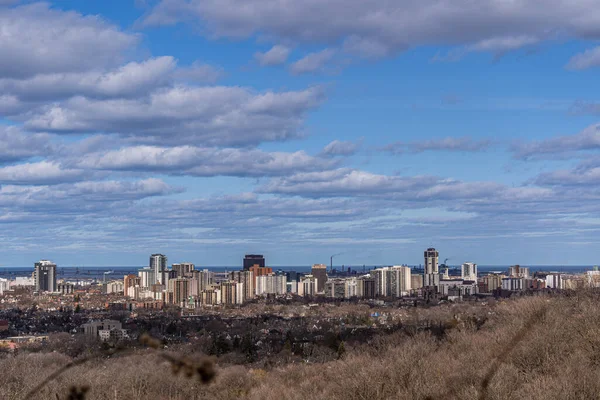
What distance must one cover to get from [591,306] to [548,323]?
454 cm

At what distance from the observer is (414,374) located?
30.3 meters

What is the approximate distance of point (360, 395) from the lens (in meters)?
30.0

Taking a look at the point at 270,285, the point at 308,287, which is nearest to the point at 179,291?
the point at 270,285

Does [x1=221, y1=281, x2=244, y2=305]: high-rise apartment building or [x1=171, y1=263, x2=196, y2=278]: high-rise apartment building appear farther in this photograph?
[x1=171, y1=263, x2=196, y2=278]: high-rise apartment building

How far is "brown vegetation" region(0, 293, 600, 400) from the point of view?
79.9ft

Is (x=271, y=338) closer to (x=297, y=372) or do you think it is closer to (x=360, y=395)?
(x=297, y=372)

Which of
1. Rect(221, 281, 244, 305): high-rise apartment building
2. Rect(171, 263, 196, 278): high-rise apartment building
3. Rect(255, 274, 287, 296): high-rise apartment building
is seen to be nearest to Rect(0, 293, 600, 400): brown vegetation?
Rect(221, 281, 244, 305): high-rise apartment building

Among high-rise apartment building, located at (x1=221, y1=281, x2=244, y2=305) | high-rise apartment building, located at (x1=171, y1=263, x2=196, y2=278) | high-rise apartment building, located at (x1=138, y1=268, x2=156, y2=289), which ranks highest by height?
high-rise apartment building, located at (x1=171, y1=263, x2=196, y2=278)

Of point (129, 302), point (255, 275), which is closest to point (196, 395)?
point (129, 302)

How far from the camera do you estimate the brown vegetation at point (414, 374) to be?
24359mm

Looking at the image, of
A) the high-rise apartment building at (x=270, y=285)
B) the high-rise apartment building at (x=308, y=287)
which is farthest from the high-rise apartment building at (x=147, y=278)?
the high-rise apartment building at (x=308, y=287)

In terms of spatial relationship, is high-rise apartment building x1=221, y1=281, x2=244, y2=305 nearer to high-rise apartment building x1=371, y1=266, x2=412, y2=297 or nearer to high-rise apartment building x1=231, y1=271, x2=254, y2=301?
high-rise apartment building x1=231, y1=271, x2=254, y2=301

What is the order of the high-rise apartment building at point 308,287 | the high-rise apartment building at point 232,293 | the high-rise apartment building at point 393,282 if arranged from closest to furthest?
the high-rise apartment building at point 232,293, the high-rise apartment building at point 393,282, the high-rise apartment building at point 308,287

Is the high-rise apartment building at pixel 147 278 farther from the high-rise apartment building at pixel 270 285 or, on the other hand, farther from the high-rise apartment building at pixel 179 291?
the high-rise apartment building at pixel 179 291
